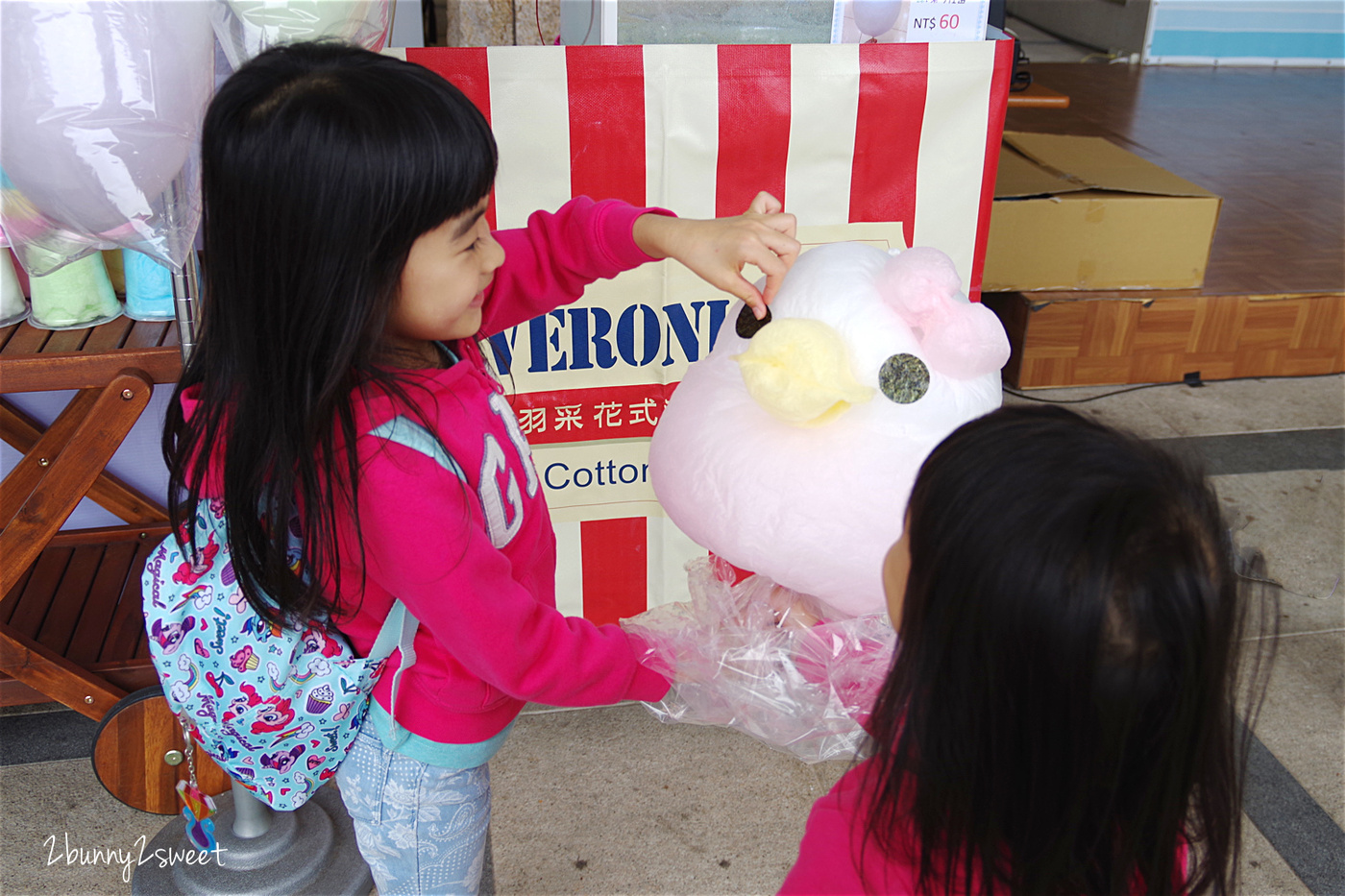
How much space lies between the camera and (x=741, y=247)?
3.08 ft

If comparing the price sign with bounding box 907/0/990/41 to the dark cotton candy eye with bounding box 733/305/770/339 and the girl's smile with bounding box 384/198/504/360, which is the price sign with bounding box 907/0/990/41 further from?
the girl's smile with bounding box 384/198/504/360

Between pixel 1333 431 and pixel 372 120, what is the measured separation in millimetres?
2834

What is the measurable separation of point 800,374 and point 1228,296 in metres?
2.52

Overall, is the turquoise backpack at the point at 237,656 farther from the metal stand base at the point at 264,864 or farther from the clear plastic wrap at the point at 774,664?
the metal stand base at the point at 264,864

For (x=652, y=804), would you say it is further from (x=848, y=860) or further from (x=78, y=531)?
(x=78, y=531)

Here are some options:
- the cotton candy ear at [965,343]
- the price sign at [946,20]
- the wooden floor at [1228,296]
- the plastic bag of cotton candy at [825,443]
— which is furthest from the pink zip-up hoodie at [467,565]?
the wooden floor at [1228,296]

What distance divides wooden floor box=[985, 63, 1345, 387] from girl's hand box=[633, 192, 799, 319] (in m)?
2.04

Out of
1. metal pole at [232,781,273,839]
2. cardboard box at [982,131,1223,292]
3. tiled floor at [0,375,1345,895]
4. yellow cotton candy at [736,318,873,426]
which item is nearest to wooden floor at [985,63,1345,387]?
cardboard box at [982,131,1223,292]

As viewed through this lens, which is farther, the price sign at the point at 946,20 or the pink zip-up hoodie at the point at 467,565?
the price sign at the point at 946,20

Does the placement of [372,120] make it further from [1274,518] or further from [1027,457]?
[1274,518]

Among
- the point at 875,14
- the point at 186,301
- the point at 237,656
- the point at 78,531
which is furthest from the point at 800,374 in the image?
the point at 78,531

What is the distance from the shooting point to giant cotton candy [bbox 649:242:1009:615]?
2.76 ft

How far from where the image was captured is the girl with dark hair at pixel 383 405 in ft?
2.52

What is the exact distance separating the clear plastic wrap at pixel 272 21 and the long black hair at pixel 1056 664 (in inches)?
29.6
